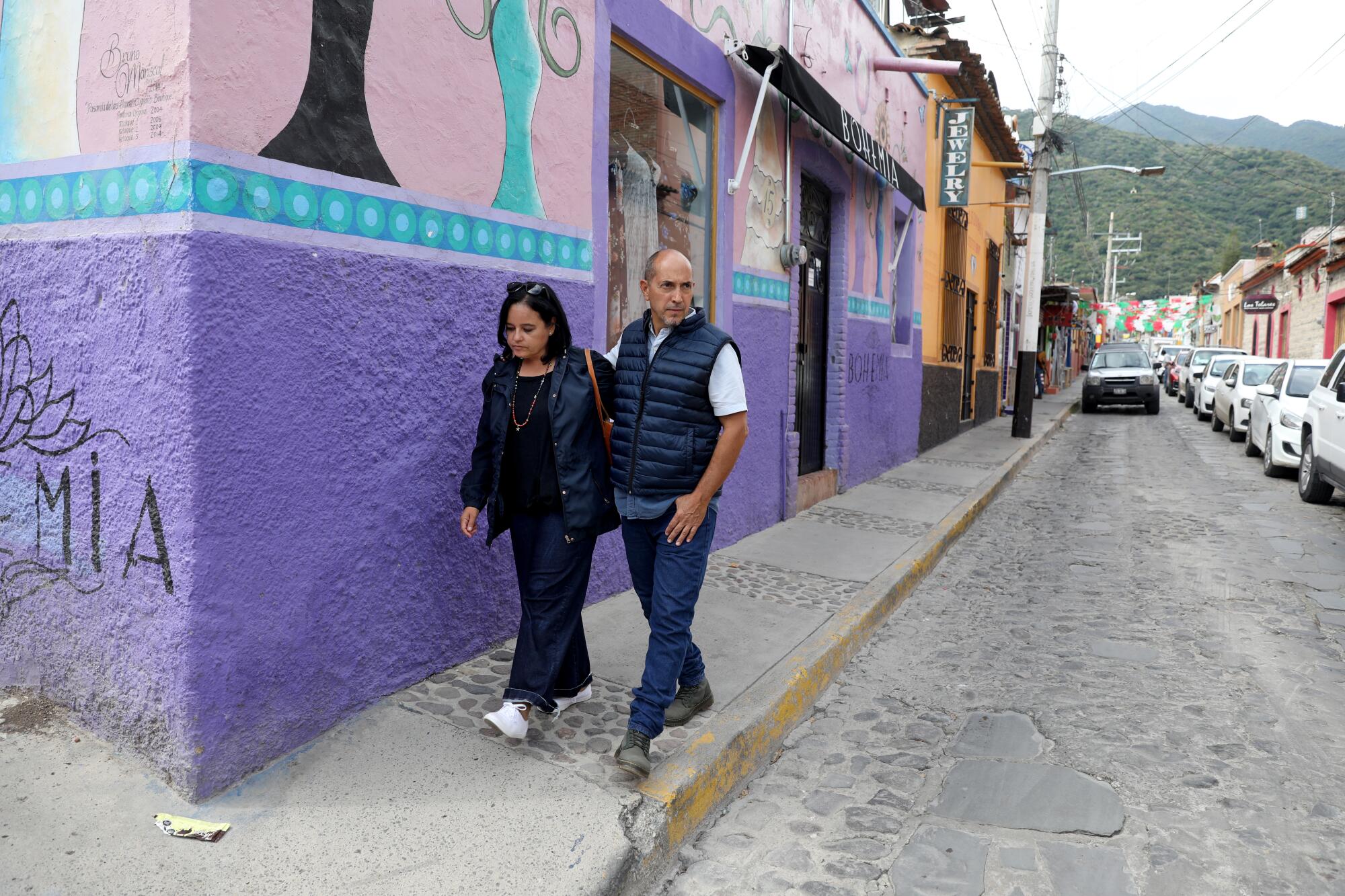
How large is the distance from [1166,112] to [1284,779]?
207m

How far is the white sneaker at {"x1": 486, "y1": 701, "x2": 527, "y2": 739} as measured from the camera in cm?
317

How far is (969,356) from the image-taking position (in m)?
17.2

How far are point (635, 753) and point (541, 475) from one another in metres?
1.03

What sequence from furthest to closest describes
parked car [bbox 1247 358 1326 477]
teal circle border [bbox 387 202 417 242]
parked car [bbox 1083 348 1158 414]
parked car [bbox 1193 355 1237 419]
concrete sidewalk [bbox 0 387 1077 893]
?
parked car [bbox 1083 348 1158 414], parked car [bbox 1193 355 1237 419], parked car [bbox 1247 358 1326 477], teal circle border [bbox 387 202 417 242], concrete sidewalk [bbox 0 387 1077 893]

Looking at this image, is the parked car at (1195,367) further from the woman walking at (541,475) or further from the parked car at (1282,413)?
the woman walking at (541,475)

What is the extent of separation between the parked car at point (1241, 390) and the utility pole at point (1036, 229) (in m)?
3.36

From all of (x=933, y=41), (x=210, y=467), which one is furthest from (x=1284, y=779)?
(x=933, y=41)

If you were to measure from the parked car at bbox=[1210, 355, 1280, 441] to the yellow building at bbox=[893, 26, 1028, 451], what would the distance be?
14.6 ft

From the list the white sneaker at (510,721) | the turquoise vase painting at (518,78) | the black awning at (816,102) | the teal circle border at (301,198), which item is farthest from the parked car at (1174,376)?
the teal circle border at (301,198)

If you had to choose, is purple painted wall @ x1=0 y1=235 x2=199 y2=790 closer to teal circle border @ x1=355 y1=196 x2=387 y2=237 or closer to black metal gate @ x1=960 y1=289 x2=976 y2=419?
teal circle border @ x1=355 y1=196 x2=387 y2=237

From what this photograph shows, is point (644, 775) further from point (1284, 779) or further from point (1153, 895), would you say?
point (1284, 779)

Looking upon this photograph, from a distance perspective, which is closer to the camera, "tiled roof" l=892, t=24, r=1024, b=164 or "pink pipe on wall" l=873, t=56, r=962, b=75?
"pink pipe on wall" l=873, t=56, r=962, b=75

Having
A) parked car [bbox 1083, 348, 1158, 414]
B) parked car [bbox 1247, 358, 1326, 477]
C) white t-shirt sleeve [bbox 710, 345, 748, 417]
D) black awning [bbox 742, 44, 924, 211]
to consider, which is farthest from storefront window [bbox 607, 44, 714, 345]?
parked car [bbox 1083, 348, 1158, 414]

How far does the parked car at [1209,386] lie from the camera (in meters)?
19.5
